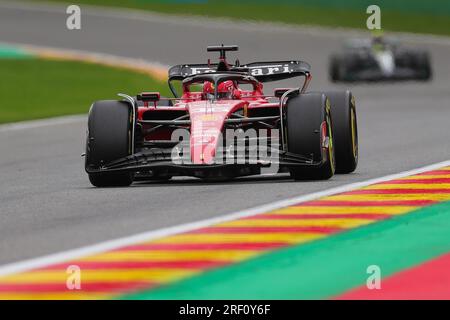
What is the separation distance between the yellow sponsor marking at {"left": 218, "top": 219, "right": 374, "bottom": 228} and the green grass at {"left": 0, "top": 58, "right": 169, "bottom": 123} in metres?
12.6

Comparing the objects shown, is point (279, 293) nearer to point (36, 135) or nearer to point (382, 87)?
point (36, 135)

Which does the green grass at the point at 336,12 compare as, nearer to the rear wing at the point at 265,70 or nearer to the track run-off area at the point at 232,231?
the track run-off area at the point at 232,231

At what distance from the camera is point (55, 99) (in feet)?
80.4

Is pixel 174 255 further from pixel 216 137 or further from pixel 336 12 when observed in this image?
pixel 336 12

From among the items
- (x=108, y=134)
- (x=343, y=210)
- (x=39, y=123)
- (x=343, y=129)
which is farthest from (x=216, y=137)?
(x=39, y=123)

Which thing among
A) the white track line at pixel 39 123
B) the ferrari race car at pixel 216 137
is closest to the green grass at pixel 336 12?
the white track line at pixel 39 123

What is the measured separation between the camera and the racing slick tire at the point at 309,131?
11.2 metres

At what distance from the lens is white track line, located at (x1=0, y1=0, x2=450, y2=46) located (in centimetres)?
3866

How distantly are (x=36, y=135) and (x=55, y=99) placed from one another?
5.97 metres

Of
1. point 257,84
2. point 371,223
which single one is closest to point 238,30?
point 257,84

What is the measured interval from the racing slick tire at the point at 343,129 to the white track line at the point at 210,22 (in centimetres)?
2602

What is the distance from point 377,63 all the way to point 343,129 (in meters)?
17.1

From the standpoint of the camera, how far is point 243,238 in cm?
801

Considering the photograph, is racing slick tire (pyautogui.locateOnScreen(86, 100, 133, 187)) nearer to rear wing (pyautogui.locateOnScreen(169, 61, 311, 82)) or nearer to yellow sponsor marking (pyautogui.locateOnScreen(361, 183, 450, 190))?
rear wing (pyautogui.locateOnScreen(169, 61, 311, 82))
